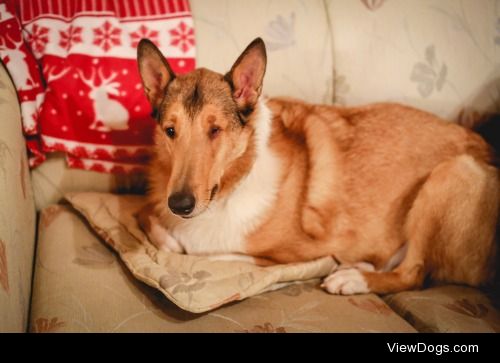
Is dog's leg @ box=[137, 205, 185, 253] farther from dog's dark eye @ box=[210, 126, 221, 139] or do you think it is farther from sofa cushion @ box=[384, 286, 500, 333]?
sofa cushion @ box=[384, 286, 500, 333]

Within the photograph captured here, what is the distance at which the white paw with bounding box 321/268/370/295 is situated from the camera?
5.15 feet

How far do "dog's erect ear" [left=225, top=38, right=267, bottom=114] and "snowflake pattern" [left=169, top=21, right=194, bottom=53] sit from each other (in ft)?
1.60

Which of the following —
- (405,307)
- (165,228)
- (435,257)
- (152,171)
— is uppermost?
(152,171)

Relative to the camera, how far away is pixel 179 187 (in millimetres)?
1326

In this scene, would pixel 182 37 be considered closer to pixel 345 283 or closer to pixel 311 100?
pixel 311 100

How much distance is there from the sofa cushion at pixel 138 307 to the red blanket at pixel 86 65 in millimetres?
499

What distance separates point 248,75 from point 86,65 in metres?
0.79

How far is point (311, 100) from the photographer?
2.07m

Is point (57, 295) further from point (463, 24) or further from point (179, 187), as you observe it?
point (463, 24)

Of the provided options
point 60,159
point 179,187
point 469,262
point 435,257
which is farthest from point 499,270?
point 60,159

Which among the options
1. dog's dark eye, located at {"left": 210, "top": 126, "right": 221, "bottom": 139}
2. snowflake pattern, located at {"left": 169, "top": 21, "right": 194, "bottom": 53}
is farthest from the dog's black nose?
snowflake pattern, located at {"left": 169, "top": 21, "right": 194, "bottom": 53}

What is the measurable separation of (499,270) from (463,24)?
4.20 feet

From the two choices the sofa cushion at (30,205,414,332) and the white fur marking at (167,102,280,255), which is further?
the white fur marking at (167,102,280,255)

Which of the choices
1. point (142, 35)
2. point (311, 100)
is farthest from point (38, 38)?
point (311, 100)
